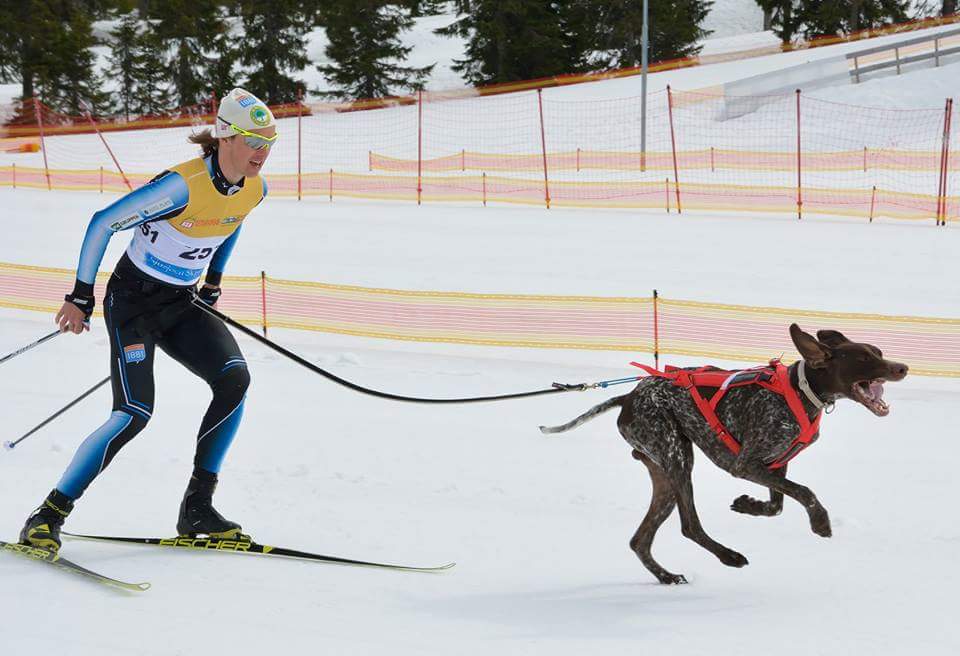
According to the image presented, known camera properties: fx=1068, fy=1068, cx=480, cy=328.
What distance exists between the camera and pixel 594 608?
484 centimetres

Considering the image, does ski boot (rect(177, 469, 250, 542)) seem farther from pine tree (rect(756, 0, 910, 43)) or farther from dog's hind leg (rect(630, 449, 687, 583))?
pine tree (rect(756, 0, 910, 43))

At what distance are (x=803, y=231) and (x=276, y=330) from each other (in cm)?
1006

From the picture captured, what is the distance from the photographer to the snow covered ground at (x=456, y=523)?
4520mm

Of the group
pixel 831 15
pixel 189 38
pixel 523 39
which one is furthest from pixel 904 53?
pixel 189 38

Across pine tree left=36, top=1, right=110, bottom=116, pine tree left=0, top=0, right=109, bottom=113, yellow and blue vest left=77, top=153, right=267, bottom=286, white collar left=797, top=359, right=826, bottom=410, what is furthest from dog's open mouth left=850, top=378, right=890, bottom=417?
pine tree left=0, top=0, right=109, bottom=113

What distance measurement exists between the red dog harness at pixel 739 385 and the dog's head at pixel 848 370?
130mm

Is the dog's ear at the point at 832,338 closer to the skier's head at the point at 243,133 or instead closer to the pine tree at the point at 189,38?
the skier's head at the point at 243,133

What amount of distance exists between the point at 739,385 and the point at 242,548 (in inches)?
102

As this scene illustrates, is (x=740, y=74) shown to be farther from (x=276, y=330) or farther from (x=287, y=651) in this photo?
(x=287, y=651)

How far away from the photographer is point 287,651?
168 inches

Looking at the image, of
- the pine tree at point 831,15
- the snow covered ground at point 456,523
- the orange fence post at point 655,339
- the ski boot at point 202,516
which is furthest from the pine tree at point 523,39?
the ski boot at point 202,516

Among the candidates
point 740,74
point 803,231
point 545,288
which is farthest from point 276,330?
point 740,74

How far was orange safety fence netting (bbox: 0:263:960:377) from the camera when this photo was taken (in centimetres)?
1048

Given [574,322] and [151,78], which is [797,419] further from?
[151,78]
